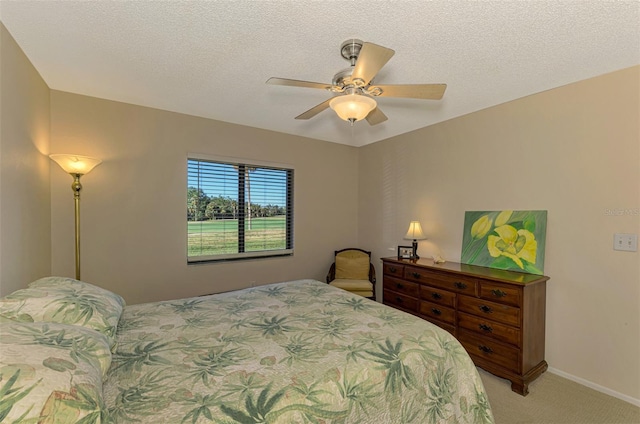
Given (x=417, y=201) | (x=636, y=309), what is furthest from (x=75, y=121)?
(x=636, y=309)

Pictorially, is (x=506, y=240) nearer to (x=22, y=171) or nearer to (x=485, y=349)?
(x=485, y=349)

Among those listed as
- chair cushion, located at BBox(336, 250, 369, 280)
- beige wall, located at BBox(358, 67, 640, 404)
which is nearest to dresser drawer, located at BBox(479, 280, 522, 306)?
beige wall, located at BBox(358, 67, 640, 404)

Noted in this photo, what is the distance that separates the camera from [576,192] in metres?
2.48

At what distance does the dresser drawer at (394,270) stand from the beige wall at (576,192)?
572mm

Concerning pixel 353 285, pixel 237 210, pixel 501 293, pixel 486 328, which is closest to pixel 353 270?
pixel 353 285

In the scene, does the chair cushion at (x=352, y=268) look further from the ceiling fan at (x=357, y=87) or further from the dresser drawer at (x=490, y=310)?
the ceiling fan at (x=357, y=87)

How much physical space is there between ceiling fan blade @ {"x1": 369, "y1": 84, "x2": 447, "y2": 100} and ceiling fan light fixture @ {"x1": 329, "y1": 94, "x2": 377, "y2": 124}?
0.16 meters

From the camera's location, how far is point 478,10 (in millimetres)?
1633

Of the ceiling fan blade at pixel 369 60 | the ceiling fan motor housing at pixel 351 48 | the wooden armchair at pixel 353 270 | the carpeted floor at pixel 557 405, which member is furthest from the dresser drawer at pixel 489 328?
the ceiling fan motor housing at pixel 351 48

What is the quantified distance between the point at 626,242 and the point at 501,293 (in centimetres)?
95

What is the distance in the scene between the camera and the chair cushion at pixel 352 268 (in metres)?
4.18

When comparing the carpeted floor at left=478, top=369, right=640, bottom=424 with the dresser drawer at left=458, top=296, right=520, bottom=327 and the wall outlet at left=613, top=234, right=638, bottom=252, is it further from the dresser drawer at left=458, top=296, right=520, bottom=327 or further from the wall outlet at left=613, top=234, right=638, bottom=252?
the wall outlet at left=613, top=234, right=638, bottom=252

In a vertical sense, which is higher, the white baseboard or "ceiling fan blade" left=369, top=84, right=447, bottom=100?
"ceiling fan blade" left=369, top=84, right=447, bottom=100

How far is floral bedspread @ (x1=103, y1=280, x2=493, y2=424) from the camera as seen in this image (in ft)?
3.50
